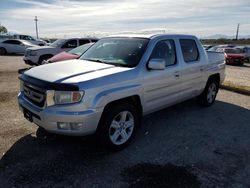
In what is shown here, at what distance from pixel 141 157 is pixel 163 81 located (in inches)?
59.6

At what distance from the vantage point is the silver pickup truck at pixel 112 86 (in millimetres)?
3850

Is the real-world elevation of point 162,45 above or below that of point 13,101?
above

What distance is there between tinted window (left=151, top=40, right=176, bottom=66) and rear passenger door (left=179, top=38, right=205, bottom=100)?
283mm

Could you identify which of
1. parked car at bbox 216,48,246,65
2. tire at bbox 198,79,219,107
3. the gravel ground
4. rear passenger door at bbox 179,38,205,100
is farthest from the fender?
parked car at bbox 216,48,246,65

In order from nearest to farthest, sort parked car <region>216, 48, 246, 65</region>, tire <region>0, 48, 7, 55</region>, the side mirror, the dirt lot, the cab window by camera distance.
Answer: the dirt lot
the side mirror
the cab window
parked car <region>216, 48, 246, 65</region>
tire <region>0, 48, 7, 55</region>

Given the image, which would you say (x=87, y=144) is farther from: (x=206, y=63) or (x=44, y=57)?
(x=44, y=57)

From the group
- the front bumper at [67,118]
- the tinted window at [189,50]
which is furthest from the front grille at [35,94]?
the tinted window at [189,50]

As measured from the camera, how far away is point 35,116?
4.11 m

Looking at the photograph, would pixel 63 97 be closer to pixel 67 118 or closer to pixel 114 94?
pixel 67 118

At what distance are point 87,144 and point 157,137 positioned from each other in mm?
1296

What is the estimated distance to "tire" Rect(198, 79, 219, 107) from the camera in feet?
23.0

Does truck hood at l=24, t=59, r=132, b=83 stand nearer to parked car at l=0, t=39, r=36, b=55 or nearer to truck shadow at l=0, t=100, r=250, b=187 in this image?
truck shadow at l=0, t=100, r=250, b=187

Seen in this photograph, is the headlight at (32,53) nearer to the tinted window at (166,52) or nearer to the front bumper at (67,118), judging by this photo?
the tinted window at (166,52)

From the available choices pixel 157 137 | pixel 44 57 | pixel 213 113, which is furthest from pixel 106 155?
pixel 44 57
